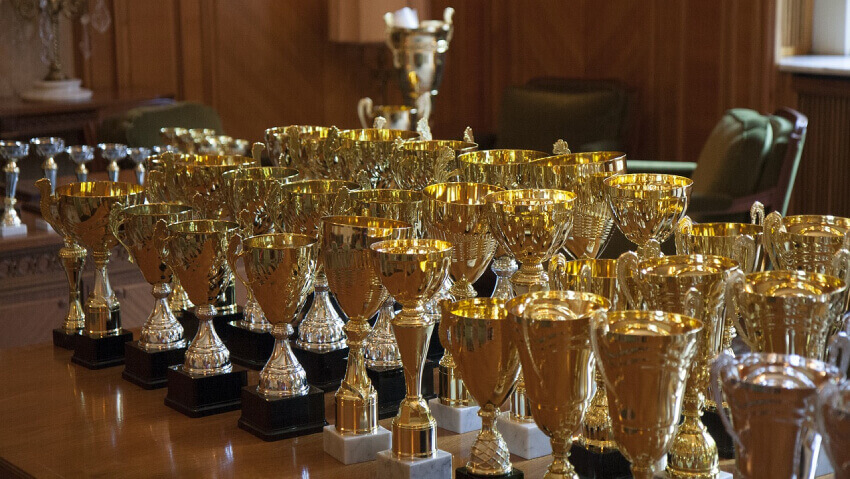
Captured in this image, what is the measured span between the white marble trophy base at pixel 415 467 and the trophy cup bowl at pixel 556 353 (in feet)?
0.66

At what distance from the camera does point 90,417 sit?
1.56 meters

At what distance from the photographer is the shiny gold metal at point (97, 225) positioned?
5.71ft

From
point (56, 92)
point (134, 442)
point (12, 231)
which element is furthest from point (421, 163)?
point (56, 92)

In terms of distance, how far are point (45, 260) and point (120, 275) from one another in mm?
Answer: 208

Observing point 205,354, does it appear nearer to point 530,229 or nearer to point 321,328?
point 321,328

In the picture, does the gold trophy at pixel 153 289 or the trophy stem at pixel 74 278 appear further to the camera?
the trophy stem at pixel 74 278

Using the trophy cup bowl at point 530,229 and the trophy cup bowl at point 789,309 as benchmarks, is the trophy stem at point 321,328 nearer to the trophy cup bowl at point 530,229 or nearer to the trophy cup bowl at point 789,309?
the trophy cup bowl at point 530,229

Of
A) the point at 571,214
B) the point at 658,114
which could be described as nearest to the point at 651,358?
the point at 571,214

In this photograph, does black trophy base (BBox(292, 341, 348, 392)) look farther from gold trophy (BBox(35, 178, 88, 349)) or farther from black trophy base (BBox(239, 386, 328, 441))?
gold trophy (BBox(35, 178, 88, 349))

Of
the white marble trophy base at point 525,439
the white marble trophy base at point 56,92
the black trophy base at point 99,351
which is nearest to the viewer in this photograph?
the white marble trophy base at point 525,439

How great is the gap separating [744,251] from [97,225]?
1003 mm

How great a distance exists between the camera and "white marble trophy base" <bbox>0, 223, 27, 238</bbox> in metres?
3.16

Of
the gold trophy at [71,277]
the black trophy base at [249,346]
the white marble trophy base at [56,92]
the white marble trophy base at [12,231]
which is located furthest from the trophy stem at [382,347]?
the white marble trophy base at [56,92]

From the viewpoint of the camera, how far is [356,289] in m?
1.34
